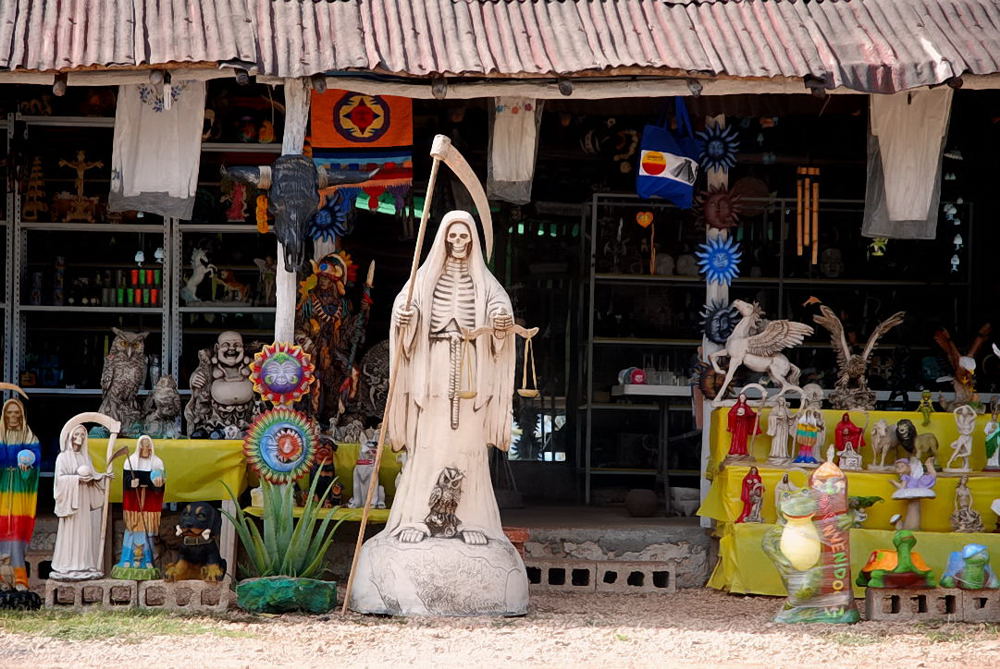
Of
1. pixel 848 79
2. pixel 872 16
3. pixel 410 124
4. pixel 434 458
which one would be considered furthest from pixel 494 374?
pixel 872 16

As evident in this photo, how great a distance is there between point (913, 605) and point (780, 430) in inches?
71.0

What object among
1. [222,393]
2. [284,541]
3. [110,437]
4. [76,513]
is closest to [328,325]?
[222,393]

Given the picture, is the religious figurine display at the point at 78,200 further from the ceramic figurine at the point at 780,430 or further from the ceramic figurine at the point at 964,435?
the ceramic figurine at the point at 964,435

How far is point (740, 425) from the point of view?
36.4 ft

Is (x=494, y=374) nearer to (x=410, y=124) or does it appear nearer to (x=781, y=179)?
(x=410, y=124)

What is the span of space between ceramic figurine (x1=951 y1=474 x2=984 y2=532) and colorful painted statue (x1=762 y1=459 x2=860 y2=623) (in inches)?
53.9

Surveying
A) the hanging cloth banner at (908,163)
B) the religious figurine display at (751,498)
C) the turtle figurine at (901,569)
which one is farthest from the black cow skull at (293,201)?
the turtle figurine at (901,569)

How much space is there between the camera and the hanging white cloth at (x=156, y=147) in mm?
10750

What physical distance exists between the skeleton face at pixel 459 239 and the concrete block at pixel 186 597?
2466mm

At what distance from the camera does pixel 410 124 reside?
36.9 feet

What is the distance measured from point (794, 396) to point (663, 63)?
2780 mm

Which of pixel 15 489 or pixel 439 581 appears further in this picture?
pixel 15 489

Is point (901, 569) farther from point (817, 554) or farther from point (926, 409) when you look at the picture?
point (926, 409)

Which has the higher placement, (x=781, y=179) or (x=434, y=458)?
(x=781, y=179)
